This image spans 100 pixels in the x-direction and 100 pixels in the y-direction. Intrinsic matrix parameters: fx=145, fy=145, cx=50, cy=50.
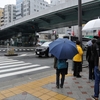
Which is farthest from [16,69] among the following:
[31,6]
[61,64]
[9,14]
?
[9,14]

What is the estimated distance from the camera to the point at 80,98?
414 cm

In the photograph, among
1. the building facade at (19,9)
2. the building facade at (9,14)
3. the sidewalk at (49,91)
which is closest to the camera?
the sidewalk at (49,91)

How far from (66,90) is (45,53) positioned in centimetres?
1033

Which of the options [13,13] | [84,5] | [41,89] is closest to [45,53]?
[84,5]

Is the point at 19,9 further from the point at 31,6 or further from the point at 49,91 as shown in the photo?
the point at 49,91

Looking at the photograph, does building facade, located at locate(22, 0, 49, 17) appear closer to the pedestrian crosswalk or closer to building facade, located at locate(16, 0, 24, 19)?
building facade, located at locate(16, 0, 24, 19)

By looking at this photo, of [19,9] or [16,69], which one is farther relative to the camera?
[19,9]

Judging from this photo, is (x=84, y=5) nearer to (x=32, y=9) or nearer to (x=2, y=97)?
(x=2, y=97)

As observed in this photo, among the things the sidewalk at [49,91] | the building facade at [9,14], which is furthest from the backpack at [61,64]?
the building facade at [9,14]

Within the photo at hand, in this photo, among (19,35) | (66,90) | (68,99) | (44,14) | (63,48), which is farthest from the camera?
(19,35)

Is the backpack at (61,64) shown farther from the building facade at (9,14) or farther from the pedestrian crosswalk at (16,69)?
the building facade at (9,14)

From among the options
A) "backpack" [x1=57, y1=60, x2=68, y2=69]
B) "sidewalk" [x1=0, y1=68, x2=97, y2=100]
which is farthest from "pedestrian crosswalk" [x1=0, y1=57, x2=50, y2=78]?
"backpack" [x1=57, y1=60, x2=68, y2=69]

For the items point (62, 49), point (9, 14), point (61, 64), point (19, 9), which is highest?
point (19, 9)

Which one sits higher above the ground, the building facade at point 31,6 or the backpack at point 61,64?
the building facade at point 31,6
